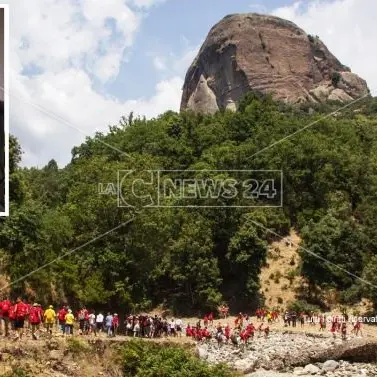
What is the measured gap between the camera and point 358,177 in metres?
46.3

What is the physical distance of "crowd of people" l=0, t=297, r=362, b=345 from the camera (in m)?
19.1

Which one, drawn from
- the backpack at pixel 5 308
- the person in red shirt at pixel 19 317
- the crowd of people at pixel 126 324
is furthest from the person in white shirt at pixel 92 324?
the backpack at pixel 5 308

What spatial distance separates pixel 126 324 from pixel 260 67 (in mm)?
61517

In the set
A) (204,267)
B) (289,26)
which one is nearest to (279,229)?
(204,267)

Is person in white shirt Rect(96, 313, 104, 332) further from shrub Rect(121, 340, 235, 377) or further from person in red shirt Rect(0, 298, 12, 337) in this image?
person in red shirt Rect(0, 298, 12, 337)

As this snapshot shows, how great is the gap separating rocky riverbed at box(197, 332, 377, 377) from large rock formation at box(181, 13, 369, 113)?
2247 inches

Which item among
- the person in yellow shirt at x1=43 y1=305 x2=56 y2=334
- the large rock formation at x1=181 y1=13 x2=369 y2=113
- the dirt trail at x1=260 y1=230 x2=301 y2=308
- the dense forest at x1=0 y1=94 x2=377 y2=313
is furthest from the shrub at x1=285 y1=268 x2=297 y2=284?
the large rock formation at x1=181 y1=13 x2=369 y2=113

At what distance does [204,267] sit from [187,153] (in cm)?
1618

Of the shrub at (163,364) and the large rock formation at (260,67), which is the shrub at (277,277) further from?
the large rock formation at (260,67)

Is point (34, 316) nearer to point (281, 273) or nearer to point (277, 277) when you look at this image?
point (277, 277)

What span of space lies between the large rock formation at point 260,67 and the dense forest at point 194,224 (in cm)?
2854

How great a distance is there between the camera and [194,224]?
35531 mm

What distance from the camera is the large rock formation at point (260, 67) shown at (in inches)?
3233

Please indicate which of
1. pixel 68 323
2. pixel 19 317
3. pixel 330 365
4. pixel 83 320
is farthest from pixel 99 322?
pixel 330 365
